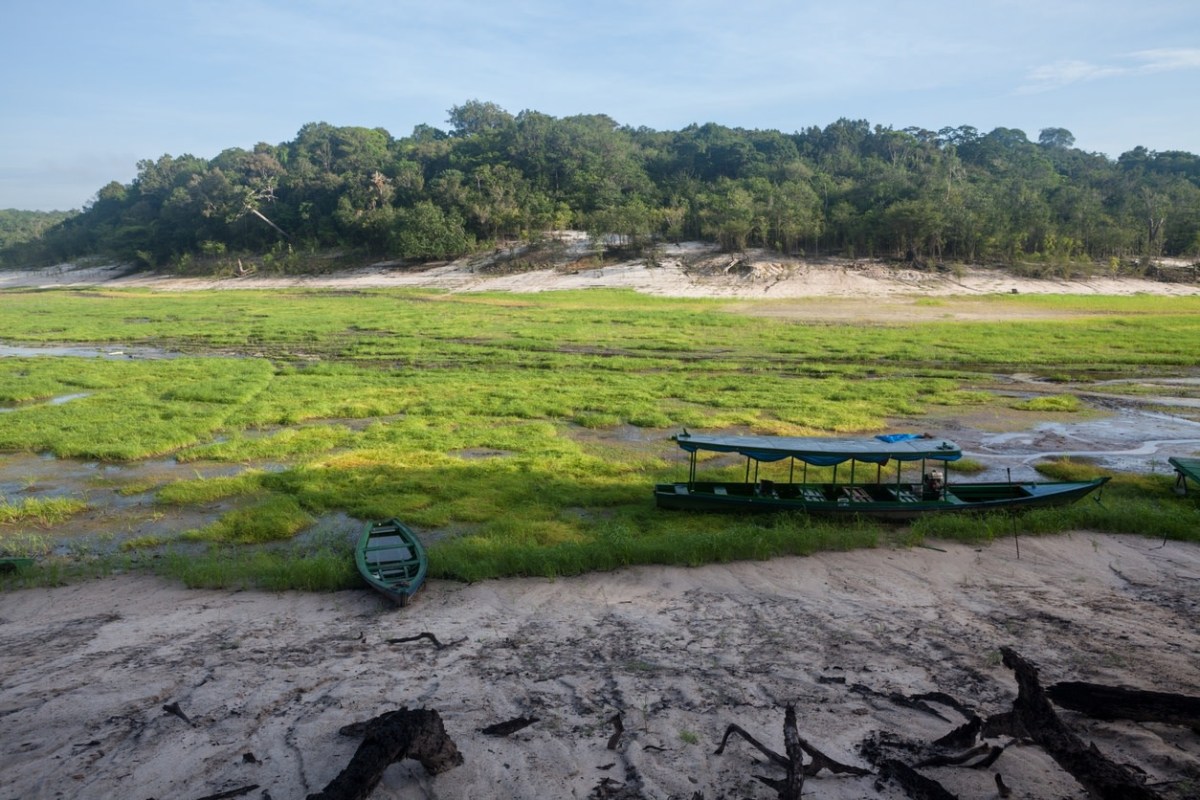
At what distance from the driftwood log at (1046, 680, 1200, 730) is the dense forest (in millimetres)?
58757

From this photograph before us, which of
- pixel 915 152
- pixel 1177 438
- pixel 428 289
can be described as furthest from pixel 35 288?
pixel 915 152

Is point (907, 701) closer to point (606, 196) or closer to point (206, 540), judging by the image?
point (206, 540)

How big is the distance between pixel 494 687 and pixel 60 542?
9.99 m

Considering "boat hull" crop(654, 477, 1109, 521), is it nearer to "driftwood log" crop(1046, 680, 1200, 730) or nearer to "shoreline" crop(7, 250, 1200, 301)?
"driftwood log" crop(1046, 680, 1200, 730)

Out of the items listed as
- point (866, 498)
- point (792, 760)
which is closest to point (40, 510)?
point (792, 760)

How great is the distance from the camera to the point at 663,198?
267 feet

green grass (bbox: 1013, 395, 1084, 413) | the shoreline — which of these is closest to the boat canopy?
green grass (bbox: 1013, 395, 1084, 413)

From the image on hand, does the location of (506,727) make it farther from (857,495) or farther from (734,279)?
(734,279)

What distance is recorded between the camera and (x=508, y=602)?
9664mm

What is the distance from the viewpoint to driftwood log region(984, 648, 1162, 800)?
5.16m

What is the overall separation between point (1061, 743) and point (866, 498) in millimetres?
8089

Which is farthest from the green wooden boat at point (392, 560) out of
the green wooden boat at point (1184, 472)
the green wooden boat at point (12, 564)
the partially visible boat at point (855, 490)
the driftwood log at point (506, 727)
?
the green wooden boat at point (1184, 472)

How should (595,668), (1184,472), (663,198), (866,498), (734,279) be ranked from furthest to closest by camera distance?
(663,198) < (734,279) < (1184,472) < (866,498) < (595,668)

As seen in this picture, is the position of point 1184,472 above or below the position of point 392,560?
above
